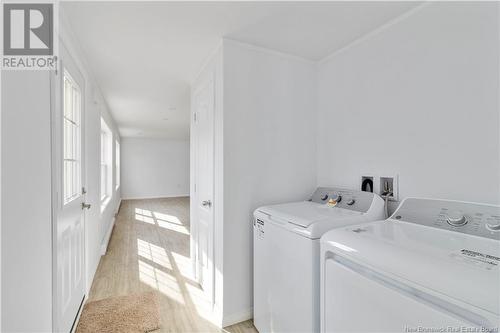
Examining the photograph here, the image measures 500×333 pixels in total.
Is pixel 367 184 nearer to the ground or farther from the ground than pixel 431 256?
farther from the ground

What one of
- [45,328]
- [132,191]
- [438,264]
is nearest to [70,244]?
[45,328]

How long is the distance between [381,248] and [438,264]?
183 mm

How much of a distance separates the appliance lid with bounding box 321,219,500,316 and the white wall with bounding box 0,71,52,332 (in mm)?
1334

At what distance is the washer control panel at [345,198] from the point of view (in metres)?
1.54

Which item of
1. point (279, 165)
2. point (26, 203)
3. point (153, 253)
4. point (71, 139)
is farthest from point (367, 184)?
point (153, 253)

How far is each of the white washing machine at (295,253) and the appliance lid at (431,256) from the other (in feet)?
0.56

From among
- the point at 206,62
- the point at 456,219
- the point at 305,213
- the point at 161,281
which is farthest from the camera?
the point at 161,281

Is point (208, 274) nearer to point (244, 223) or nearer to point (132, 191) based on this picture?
point (244, 223)

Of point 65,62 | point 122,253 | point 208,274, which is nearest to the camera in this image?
point 65,62

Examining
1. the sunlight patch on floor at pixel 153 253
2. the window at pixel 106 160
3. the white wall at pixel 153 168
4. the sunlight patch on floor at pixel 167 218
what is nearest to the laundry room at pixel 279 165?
the sunlight patch on floor at pixel 153 253

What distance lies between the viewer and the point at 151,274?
2.65m

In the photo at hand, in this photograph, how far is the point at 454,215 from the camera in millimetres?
1141

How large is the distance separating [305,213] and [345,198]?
15.9 inches

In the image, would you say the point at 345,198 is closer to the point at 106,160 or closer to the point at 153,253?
the point at 153,253
